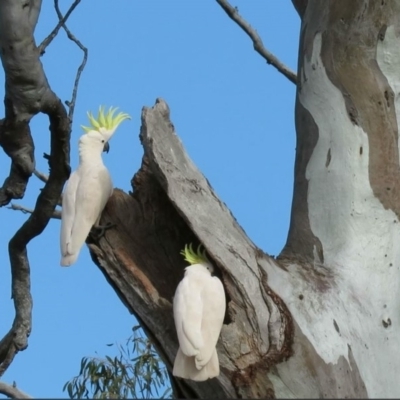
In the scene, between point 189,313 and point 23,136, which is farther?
point 23,136

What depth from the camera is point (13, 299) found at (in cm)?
395

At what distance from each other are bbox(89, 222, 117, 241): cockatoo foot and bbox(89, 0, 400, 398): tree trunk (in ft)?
0.07

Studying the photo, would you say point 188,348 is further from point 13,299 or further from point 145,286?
point 13,299

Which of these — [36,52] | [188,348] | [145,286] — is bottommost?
[188,348]

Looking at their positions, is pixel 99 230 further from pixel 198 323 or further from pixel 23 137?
pixel 23 137

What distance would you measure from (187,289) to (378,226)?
67 centimetres

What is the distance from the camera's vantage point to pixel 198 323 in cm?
279

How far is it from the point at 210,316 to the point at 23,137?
1.14 meters

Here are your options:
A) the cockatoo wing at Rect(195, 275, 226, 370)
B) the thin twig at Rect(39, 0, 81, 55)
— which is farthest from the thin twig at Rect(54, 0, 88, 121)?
the cockatoo wing at Rect(195, 275, 226, 370)

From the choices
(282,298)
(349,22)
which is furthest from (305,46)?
(282,298)

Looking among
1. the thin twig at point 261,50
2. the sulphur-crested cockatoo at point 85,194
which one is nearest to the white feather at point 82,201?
the sulphur-crested cockatoo at point 85,194

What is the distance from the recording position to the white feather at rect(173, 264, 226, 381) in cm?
275

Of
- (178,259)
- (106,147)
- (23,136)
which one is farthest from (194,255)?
(23,136)

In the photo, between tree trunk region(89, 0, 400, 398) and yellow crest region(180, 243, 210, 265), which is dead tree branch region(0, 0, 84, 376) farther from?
yellow crest region(180, 243, 210, 265)
